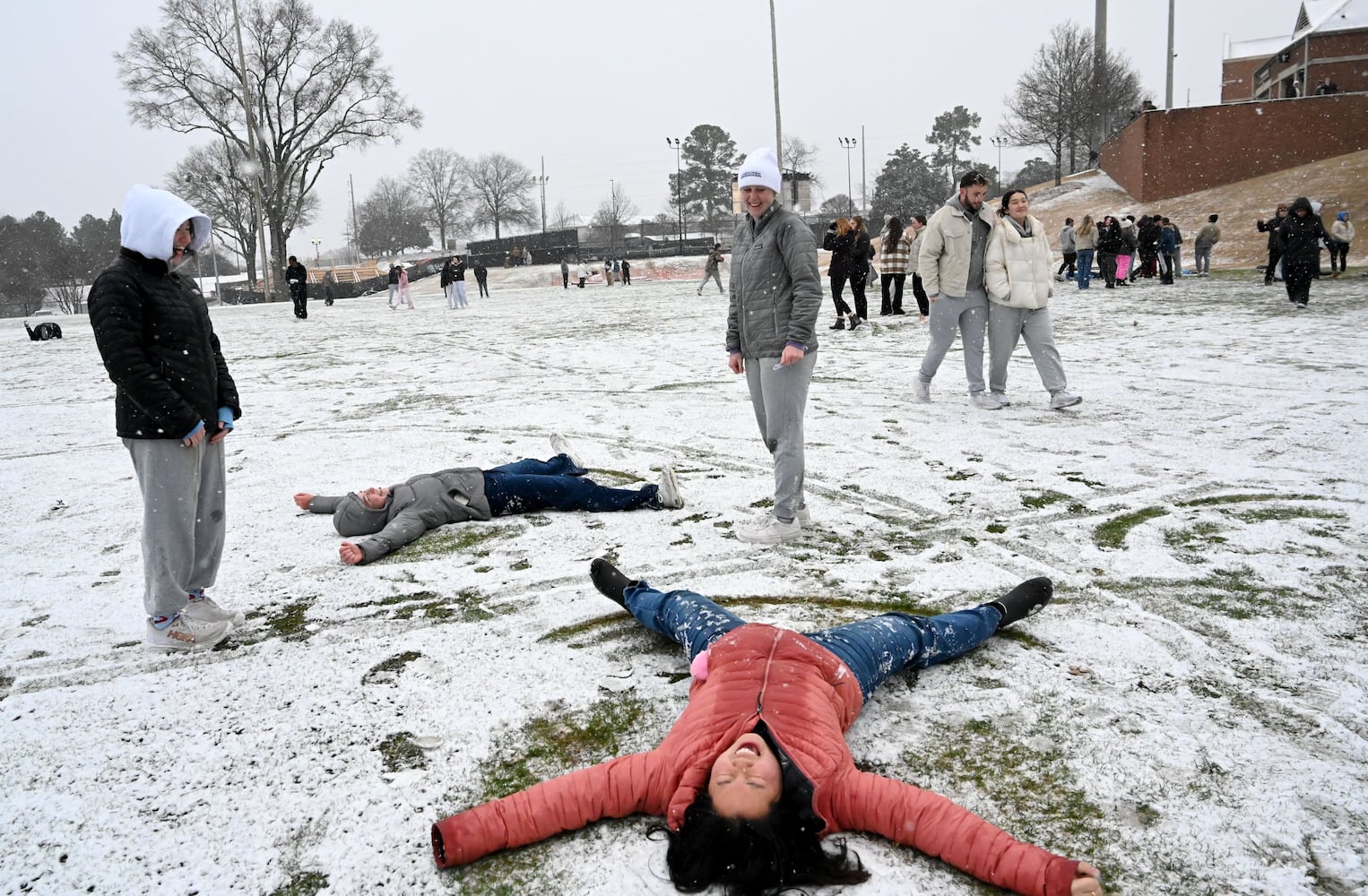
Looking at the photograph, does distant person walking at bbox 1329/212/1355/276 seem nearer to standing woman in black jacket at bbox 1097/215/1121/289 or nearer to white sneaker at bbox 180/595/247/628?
standing woman in black jacket at bbox 1097/215/1121/289

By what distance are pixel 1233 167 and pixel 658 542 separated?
37235 millimetres

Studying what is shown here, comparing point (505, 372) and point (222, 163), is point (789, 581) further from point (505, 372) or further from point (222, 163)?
point (222, 163)

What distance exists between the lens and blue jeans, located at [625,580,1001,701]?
2.96 m

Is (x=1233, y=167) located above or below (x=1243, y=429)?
above

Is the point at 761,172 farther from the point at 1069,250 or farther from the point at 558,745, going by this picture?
the point at 1069,250

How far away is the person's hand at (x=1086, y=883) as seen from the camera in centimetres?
197

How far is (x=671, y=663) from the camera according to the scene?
3.32m

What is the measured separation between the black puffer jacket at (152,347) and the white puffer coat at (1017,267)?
19.8 ft

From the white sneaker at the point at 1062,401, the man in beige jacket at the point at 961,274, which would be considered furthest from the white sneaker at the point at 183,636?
the white sneaker at the point at 1062,401

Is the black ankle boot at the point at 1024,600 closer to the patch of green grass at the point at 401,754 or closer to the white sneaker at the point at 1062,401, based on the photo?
the patch of green grass at the point at 401,754

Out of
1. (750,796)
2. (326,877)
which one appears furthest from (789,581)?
(326,877)

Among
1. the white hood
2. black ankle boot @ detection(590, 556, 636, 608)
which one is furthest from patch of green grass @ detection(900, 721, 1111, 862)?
the white hood

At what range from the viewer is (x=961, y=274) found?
24.6 feet

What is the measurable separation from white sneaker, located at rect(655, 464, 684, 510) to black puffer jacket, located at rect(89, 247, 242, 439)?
2407 millimetres
